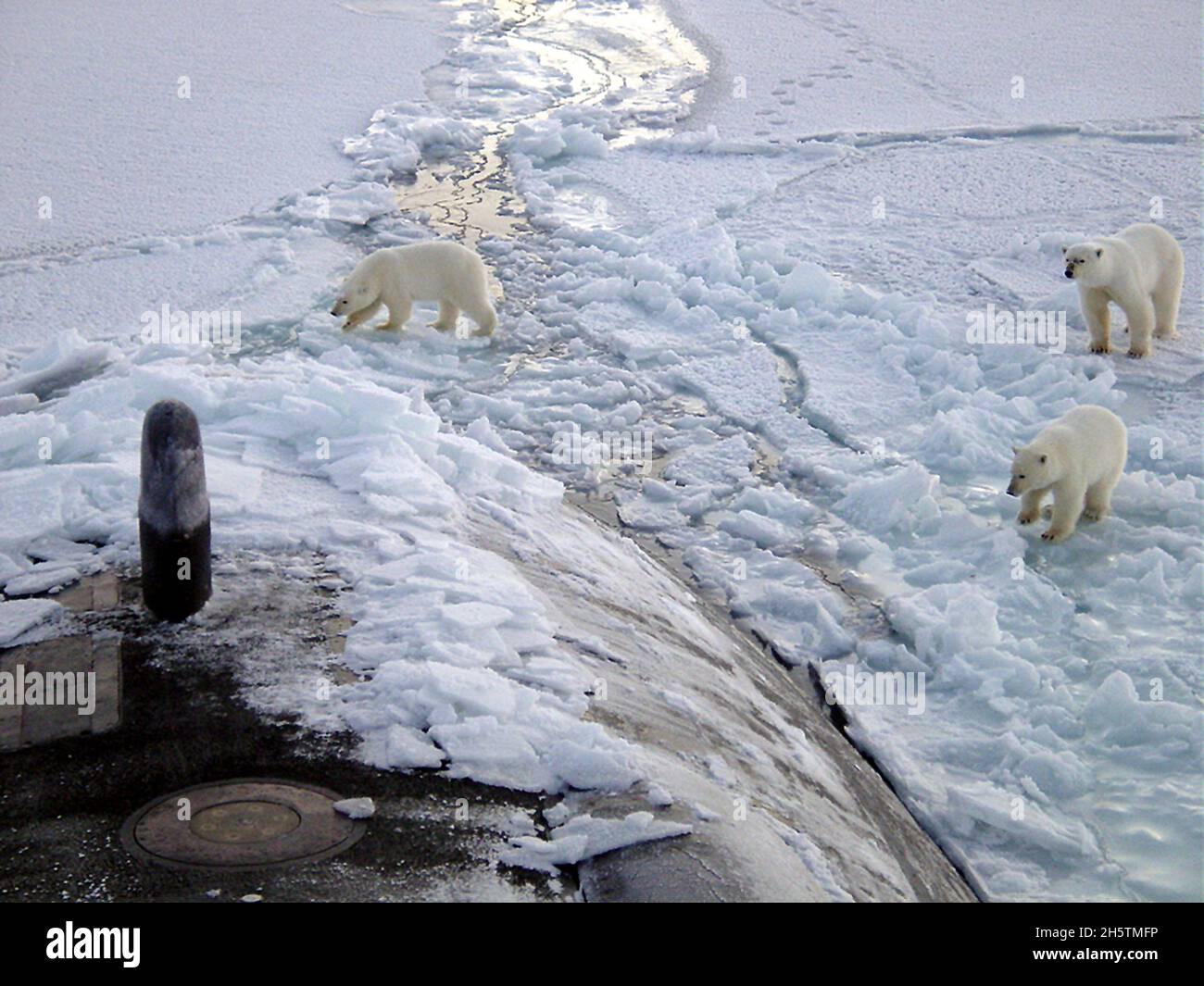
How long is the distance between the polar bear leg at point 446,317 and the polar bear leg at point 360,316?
0.38 metres

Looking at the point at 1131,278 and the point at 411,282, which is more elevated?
the point at 1131,278

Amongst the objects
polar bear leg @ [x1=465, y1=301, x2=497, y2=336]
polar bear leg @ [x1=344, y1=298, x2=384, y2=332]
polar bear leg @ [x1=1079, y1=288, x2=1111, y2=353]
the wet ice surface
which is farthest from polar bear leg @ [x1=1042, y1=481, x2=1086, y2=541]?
polar bear leg @ [x1=344, y1=298, x2=384, y2=332]

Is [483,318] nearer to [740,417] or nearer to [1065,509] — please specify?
[740,417]

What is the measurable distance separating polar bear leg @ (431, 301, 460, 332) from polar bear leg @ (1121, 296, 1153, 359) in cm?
393

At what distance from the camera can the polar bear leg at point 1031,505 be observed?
6043 mm

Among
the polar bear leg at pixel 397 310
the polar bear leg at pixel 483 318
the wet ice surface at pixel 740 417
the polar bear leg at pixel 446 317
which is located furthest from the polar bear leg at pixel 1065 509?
the polar bear leg at pixel 397 310

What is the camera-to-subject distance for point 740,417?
24.0ft

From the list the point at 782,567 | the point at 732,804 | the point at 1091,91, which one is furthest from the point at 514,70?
the point at 732,804

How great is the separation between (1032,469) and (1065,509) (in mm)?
318

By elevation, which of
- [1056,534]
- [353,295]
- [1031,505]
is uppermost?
[353,295]

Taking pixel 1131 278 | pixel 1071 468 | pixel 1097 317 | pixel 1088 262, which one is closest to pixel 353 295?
pixel 1071 468

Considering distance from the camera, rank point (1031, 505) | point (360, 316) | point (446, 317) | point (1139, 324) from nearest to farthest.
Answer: point (1031, 505), point (1139, 324), point (360, 316), point (446, 317)

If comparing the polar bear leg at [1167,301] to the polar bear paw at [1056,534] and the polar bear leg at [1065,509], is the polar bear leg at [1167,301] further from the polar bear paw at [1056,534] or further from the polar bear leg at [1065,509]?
the polar bear paw at [1056,534]

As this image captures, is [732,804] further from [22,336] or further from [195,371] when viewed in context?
[22,336]
